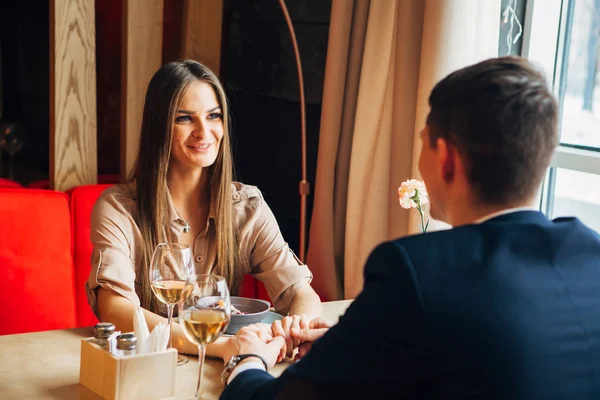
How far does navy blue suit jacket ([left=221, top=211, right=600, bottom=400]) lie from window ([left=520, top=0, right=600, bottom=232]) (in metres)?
1.48

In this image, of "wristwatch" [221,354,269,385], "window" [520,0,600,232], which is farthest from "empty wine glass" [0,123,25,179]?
"wristwatch" [221,354,269,385]

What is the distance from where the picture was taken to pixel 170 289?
5.04ft

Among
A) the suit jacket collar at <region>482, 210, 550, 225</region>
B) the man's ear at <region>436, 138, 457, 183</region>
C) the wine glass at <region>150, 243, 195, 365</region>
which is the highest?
the man's ear at <region>436, 138, 457, 183</region>

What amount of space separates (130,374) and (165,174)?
2.79 feet

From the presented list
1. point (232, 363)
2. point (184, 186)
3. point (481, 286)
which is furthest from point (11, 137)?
point (481, 286)

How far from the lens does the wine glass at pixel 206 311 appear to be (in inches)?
53.2

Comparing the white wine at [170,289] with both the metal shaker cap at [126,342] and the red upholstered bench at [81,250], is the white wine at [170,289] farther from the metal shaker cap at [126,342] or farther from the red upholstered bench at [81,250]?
the red upholstered bench at [81,250]

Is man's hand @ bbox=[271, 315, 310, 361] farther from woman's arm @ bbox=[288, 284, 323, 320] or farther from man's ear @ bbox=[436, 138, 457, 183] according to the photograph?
man's ear @ bbox=[436, 138, 457, 183]

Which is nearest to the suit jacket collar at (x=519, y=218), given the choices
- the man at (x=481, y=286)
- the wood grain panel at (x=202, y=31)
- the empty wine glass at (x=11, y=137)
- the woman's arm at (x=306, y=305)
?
the man at (x=481, y=286)

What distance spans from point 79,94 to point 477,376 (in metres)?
1.97

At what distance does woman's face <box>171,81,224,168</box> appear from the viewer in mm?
2160

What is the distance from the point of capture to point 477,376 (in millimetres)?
969

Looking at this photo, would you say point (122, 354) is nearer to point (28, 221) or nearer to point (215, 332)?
point (215, 332)

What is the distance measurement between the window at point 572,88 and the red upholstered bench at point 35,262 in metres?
1.53
